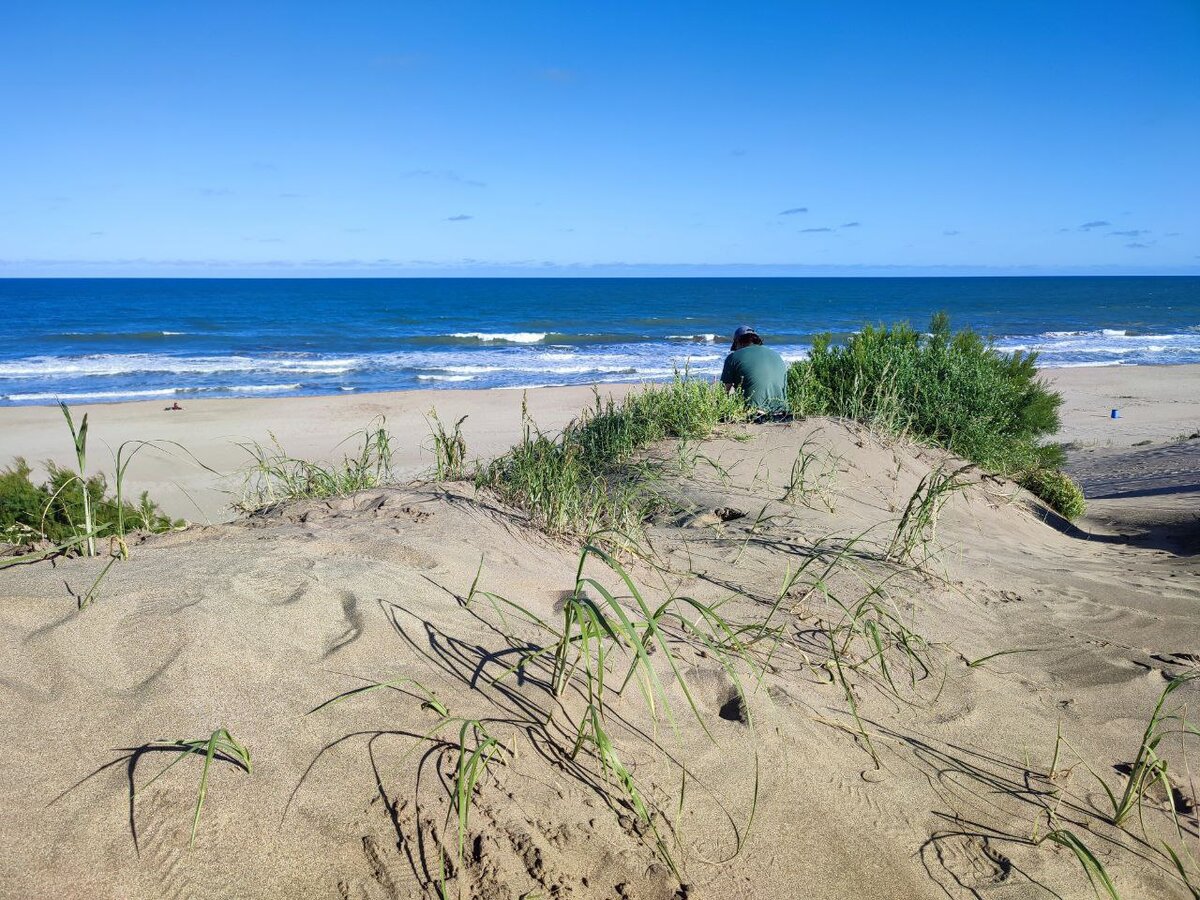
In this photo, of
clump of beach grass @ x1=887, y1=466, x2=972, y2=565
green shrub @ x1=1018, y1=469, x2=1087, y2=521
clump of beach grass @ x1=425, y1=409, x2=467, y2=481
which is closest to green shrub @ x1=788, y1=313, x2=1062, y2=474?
green shrub @ x1=1018, y1=469, x2=1087, y2=521

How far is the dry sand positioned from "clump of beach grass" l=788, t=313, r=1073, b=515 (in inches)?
177

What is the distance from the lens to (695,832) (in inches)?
84.5

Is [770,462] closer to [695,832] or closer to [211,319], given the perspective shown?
[695,832]

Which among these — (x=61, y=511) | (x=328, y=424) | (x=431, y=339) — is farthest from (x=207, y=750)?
(x=431, y=339)

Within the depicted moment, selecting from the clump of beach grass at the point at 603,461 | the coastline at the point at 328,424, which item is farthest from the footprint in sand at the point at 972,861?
the coastline at the point at 328,424

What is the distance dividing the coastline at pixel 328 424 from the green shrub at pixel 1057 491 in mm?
7045

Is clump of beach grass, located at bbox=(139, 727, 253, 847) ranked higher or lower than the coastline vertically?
higher

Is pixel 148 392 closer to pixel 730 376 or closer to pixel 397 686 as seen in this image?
pixel 730 376

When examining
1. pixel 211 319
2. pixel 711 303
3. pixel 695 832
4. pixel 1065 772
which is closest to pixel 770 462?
pixel 1065 772

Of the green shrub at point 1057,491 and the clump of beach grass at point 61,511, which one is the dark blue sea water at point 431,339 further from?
the clump of beach grass at point 61,511

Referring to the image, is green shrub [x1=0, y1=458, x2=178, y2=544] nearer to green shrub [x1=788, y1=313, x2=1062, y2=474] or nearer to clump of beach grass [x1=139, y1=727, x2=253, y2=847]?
clump of beach grass [x1=139, y1=727, x2=253, y2=847]

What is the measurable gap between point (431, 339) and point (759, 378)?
3472 centimetres

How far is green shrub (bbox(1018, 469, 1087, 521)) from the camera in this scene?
27.2 ft

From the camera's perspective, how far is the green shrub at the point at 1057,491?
326 inches
